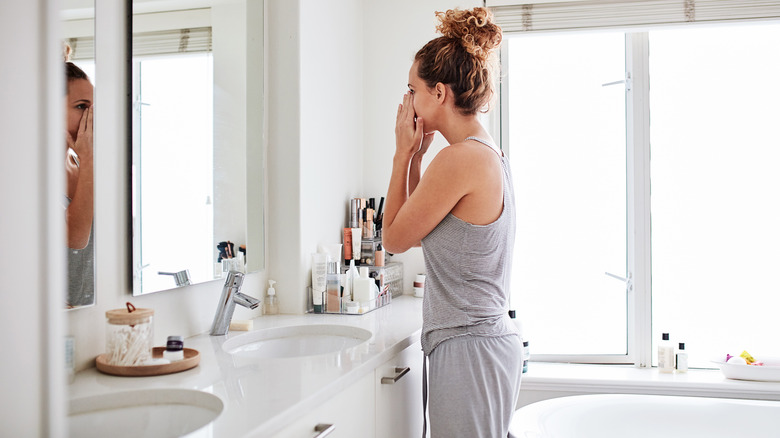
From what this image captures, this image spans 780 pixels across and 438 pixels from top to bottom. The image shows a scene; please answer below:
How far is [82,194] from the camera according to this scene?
125cm

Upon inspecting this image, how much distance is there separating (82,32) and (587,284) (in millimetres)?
2285

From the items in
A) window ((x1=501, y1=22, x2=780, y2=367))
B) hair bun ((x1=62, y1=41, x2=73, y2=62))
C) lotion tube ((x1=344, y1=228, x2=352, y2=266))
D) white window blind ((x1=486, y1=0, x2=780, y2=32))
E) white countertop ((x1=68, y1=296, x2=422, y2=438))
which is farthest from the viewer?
window ((x1=501, y1=22, x2=780, y2=367))

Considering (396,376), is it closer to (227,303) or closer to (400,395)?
(400,395)

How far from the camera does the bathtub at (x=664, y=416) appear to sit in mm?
2199

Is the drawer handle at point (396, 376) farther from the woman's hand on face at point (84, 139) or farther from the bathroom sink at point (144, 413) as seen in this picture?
the woman's hand on face at point (84, 139)

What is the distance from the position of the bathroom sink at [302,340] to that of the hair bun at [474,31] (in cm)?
82

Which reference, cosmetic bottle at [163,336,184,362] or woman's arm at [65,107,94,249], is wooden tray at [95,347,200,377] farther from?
woman's arm at [65,107,94,249]

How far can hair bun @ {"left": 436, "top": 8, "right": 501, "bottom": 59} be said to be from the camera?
1.51 m

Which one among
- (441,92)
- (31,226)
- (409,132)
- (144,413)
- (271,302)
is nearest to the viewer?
(31,226)

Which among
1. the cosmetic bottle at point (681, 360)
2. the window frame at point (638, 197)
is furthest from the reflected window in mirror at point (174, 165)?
the cosmetic bottle at point (681, 360)

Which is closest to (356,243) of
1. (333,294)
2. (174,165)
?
(333,294)

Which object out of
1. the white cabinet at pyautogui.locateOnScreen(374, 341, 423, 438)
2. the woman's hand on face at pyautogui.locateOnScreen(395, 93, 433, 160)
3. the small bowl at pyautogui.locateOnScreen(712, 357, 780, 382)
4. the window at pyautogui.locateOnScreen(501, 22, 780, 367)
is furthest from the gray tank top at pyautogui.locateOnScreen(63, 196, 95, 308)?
the small bowl at pyautogui.locateOnScreen(712, 357, 780, 382)

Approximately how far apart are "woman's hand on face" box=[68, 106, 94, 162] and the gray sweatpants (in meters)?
0.89

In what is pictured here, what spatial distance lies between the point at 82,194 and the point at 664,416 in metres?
2.05
